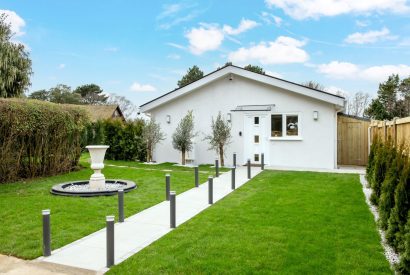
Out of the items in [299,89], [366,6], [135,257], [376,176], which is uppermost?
[366,6]

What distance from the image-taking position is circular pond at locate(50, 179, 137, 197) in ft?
30.6

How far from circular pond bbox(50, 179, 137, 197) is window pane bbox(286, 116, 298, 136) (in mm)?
8405

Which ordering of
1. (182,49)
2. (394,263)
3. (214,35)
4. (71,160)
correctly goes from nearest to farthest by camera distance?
1. (394,263)
2. (71,160)
3. (214,35)
4. (182,49)

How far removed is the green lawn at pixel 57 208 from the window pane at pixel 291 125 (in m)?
5.44

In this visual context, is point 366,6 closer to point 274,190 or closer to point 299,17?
point 299,17

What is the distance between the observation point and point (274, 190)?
33.3ft

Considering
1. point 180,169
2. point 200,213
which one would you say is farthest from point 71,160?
point 200,213

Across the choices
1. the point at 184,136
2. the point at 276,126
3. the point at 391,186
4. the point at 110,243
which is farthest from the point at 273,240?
the point at 184,136

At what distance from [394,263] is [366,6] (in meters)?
14.0

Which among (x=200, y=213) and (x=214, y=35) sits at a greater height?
(x=214, y=35)

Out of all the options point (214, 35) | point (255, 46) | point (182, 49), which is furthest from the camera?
point (255, 46)

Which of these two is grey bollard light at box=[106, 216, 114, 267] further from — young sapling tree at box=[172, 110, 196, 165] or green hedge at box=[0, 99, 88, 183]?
young sapling tree at box=[172, 110, 196, 165]

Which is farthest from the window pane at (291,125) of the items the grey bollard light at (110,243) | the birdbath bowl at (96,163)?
the grey bollard light at (110,243)

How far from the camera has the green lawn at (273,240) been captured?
4684 mm
